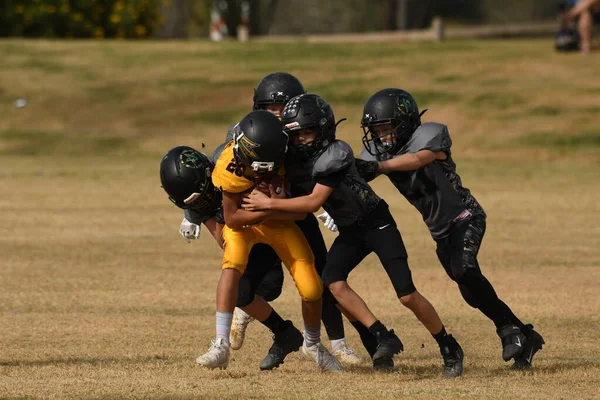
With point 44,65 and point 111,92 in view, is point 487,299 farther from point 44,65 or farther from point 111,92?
point 44,65

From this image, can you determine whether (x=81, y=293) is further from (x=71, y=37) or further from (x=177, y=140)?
(x=71, y=37)

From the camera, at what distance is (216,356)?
811 centimetres

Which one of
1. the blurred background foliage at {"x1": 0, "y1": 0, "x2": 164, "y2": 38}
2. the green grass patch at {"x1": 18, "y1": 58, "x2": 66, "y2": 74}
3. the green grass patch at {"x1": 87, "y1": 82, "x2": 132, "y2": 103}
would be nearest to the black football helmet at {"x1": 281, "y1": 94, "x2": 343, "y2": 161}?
the green grass patch at {"x1": 87, "y1": 82, "x2": 132, "y2": 103}

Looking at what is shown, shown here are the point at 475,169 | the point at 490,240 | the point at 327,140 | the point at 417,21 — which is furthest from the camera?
the point at 417,21

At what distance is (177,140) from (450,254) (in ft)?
65.4

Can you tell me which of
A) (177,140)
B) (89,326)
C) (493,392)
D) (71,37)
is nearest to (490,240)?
(89,326)

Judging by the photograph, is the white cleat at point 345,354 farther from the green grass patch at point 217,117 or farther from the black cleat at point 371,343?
the green grass patch at point 217,117

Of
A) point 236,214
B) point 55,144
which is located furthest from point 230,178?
point 55,144

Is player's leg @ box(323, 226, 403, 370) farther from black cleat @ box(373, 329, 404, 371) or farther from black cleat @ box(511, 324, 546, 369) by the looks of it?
black cleat @ box(511, 324, 546, 369)

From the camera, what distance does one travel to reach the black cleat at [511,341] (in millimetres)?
8320

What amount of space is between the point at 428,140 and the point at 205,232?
327 inches

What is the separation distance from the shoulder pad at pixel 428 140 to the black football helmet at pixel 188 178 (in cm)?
135

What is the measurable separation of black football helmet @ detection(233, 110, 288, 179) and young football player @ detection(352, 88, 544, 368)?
2.03 ft

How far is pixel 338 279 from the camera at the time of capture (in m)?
8.27
